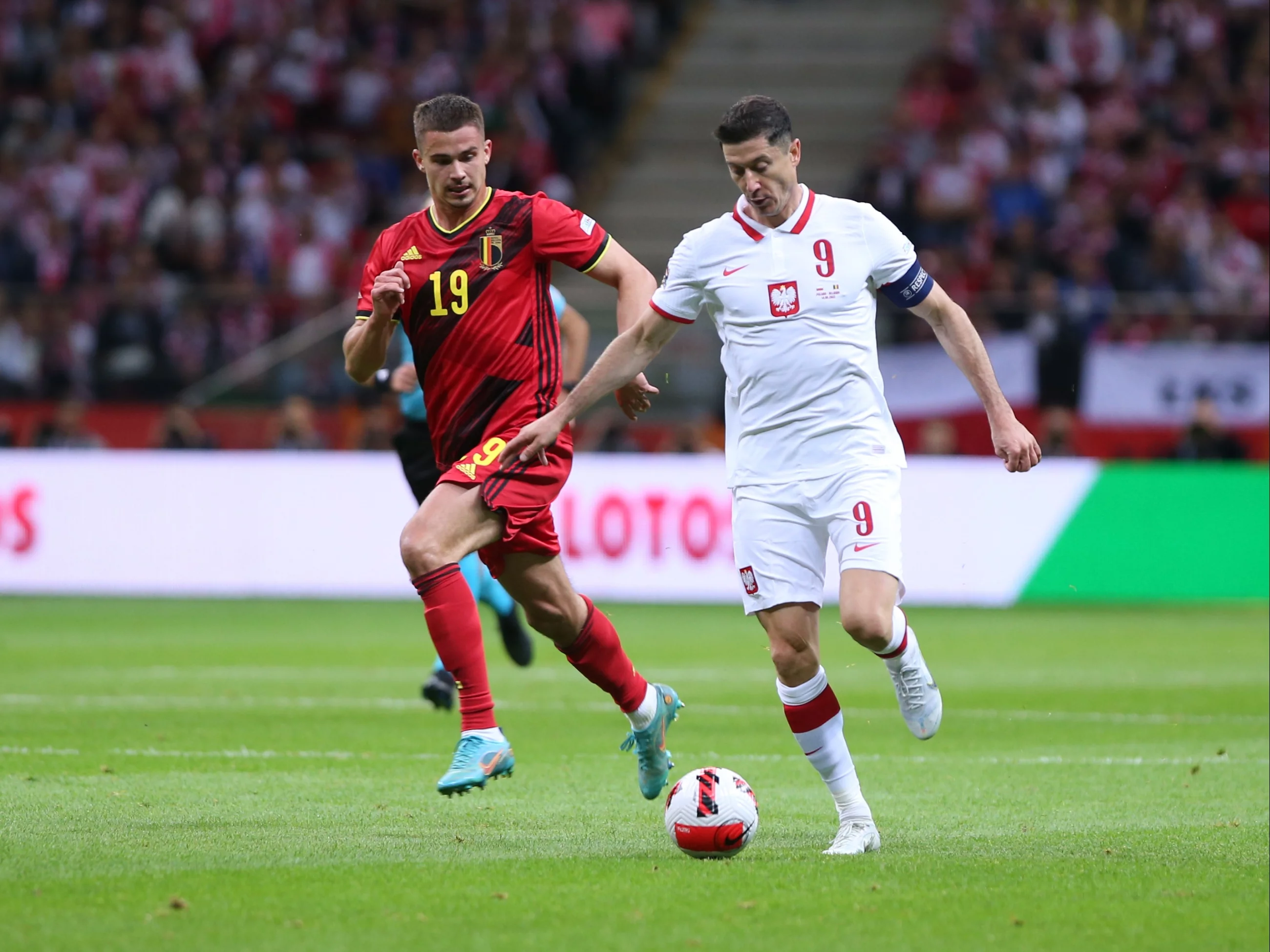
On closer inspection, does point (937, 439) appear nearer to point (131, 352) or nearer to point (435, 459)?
point (131, 352)

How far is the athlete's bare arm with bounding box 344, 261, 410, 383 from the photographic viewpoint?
22.5ft

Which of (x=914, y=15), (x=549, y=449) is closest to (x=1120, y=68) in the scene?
(x=914, y=15)

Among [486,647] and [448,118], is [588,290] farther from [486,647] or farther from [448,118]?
[448,118]

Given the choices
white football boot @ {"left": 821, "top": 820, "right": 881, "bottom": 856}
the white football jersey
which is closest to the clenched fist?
the white football jersey

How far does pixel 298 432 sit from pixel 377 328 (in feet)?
39.1

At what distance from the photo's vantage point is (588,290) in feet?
70.0

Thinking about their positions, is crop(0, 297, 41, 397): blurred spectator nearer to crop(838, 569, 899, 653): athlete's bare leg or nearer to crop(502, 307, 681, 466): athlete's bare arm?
crop(502, 307, 681, 466): athlete's bare arm

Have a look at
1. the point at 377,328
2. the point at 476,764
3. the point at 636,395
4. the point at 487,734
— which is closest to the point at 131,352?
the point at 377,328

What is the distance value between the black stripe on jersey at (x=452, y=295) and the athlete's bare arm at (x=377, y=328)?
0.34 feet

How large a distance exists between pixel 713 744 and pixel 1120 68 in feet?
57.0

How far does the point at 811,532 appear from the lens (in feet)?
21.5

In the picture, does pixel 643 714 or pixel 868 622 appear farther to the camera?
pixel 643 714

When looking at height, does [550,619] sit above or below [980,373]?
below

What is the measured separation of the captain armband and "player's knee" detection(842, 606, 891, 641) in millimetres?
1055
